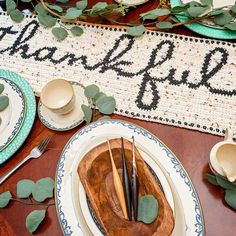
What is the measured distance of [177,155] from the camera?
713mm

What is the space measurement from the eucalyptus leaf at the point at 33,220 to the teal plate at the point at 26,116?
150 millimetres

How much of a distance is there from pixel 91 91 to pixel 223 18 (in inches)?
15.6

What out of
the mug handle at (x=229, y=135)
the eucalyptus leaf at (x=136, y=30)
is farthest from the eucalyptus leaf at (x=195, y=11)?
the mug handle at (x=229, y=135)

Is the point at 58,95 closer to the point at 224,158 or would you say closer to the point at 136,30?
the point at 136,30

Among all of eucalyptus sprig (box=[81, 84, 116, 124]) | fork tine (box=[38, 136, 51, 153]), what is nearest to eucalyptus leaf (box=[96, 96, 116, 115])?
eucalyptus sprig (box=[81, 84, 116, 124])

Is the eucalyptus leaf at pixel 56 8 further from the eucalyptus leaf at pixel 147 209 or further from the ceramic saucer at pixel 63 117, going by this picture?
the eucalyptus leaf at pixel 147 209

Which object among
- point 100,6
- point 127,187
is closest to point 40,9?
point 100,6

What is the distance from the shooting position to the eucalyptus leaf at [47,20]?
953mm

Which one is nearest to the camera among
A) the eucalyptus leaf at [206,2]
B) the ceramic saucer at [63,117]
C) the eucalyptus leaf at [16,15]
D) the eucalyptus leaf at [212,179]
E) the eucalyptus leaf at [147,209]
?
the eucalyptus leaf at [147,209]

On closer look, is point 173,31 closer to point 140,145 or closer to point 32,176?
point 140,145

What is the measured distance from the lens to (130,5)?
36.8 inches

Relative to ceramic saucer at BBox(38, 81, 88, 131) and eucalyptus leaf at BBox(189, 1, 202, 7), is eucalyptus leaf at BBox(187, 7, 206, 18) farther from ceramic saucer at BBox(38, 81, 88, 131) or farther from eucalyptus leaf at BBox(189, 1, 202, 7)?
ceramic saucer at BBox(38, 81, 88, 131)

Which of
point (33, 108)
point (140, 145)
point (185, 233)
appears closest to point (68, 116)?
point (33, 108)

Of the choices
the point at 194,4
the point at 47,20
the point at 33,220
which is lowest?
the point at 33,220
